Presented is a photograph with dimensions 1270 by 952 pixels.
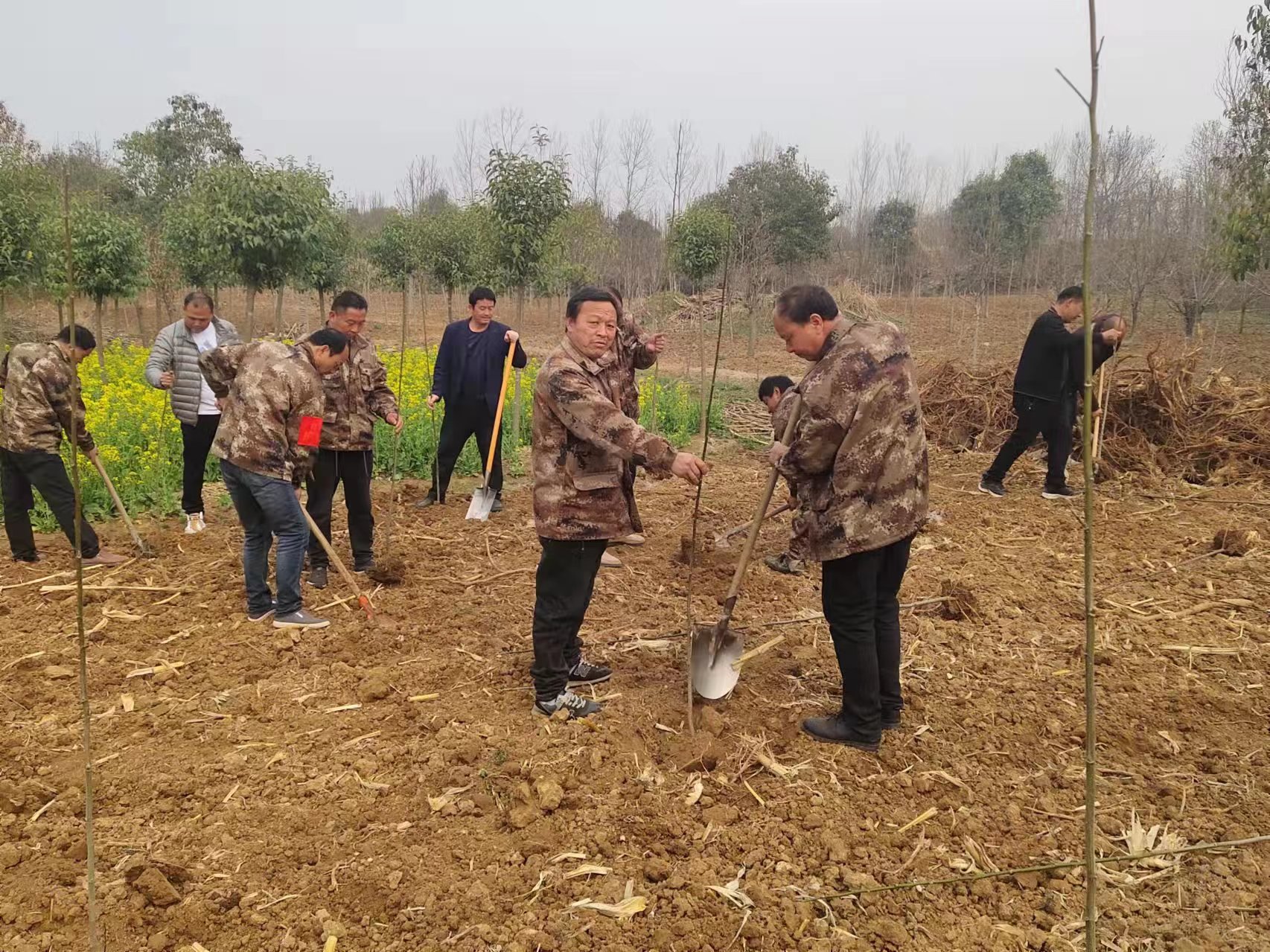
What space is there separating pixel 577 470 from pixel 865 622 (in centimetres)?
129

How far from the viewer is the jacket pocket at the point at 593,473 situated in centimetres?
319

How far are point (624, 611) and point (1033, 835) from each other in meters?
2.46

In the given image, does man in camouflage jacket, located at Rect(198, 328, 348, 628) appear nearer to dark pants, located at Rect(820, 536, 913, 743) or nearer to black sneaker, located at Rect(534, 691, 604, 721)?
black sneaker, located at Rect(534, 691, 604, 721)

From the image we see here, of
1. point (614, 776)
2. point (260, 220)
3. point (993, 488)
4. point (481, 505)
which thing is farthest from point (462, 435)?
point (260, 220)

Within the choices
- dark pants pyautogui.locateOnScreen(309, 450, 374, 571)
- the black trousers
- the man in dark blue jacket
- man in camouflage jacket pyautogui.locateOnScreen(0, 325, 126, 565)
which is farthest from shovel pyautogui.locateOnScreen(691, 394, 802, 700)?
man in camouflage jacket pyautogui.locateOnScreen(0, 325, 126, 565)

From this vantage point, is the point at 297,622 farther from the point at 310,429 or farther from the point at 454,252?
the point at 454,252

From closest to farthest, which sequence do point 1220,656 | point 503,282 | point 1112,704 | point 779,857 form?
point 779,857 → point 1112,704 → point 1220,656 → point 503,282

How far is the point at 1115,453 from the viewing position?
8.09m

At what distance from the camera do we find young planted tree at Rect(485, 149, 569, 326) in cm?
882

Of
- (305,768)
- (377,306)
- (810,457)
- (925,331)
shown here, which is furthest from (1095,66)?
(377,306)

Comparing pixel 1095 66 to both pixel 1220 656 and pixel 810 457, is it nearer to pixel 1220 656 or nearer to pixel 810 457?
pixel 810 457

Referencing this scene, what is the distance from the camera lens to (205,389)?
5.55m

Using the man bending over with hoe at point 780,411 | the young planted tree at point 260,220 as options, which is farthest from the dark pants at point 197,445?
the young planted tree at point 260,220

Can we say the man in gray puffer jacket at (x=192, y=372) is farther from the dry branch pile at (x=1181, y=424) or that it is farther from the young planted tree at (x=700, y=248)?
the dry branch pile at (x=1181, y=424)
